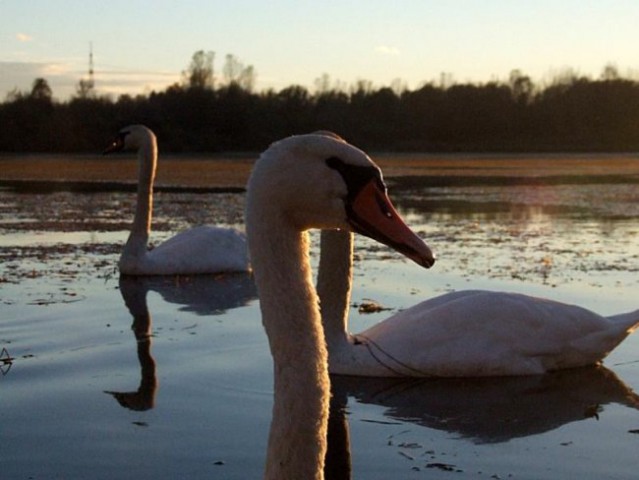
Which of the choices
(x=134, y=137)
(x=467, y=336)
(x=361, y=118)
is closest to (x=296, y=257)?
(x=467, y=336)

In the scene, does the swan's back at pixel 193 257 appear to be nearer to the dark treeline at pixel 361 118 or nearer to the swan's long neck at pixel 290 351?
the swan's long neck at pixel 290 351

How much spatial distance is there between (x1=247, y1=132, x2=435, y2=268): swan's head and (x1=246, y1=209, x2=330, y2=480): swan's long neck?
1.8 inches

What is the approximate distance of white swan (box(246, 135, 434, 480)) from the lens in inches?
124

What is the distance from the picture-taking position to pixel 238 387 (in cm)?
679

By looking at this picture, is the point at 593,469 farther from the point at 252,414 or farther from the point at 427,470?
the point at 252,414

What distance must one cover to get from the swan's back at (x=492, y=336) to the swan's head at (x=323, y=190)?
3846 mm

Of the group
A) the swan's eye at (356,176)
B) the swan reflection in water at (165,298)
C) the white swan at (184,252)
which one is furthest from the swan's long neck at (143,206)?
the swan's eye at (356,176)

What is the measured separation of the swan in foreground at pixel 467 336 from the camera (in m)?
6.98

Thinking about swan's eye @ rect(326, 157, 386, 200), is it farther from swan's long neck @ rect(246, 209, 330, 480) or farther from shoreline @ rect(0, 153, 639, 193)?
shoreline @ rect(0, 153, 639, 193)

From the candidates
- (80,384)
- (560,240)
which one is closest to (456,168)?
(560,240)

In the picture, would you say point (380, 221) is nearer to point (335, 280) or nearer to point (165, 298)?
point (335, 280)

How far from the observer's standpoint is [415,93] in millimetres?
Result: 72062

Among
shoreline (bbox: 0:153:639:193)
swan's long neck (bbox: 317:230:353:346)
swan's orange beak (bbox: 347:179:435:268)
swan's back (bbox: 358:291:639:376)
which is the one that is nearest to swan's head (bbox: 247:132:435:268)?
swan's orange beak (bbox: 347:179:435:268)

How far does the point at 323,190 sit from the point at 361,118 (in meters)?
59.7
